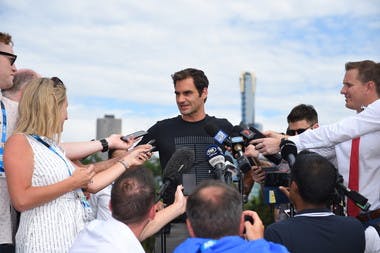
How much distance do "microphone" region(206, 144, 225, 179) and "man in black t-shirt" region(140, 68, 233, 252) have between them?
106cm

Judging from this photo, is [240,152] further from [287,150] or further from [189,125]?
[189,125]

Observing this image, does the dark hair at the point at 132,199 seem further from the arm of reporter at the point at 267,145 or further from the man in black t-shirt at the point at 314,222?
the arm of reporter at the point at 267,145

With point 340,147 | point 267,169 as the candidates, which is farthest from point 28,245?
point 340,147

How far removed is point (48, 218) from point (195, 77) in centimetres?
265

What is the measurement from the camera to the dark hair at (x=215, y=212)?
8.00ft

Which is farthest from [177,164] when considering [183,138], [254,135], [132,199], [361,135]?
[361,135]

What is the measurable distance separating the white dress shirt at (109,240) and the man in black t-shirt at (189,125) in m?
2.28

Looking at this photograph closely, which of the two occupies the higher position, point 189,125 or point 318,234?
point 189,125

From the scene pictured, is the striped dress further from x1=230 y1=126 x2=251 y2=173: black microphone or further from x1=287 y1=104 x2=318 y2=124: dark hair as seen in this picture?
x1=287 y1=104 x2=318 y2=124: dark hair

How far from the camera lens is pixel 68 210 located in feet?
11.6

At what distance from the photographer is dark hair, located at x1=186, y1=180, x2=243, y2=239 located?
2439 millimetres

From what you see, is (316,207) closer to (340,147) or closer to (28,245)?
(340,147)

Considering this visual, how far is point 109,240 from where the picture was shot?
268 centimetres

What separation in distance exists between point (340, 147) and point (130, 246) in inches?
97.5
